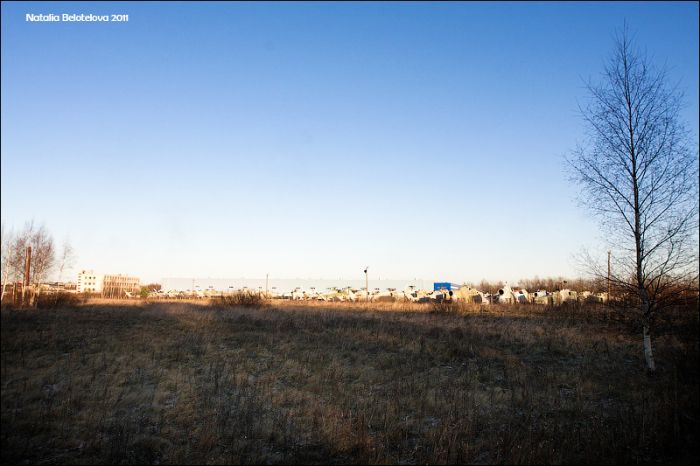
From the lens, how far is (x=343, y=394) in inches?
380

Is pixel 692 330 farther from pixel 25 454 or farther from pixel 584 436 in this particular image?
pixel 25 454

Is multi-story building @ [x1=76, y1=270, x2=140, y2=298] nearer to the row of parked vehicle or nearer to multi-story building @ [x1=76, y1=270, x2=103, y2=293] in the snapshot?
multi-story building @ [x1=76, y1=270, x2=103, y2=293]

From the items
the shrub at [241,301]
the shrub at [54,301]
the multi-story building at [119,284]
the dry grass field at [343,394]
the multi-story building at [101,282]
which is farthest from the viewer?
the multi-story building at [101,282]

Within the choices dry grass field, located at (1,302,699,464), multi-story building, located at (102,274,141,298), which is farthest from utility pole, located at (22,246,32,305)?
multi-story building, located at (102,274,141,298)

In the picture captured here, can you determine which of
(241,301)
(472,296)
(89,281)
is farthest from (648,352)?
(89,281)

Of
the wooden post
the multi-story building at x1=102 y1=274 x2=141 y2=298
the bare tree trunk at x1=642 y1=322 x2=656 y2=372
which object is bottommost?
the multi-story building at x1=102 y1=274 x2=141 y2=298

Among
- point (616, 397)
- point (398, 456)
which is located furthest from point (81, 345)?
point (616, 397)

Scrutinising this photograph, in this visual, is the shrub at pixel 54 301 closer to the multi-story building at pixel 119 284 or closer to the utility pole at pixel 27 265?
the utility pole at pixel 27 265

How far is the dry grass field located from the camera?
6250 mm

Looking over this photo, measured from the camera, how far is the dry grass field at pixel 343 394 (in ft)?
20.5

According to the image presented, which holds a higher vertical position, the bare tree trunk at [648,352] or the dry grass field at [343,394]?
the bare tree trunk at [648,352]

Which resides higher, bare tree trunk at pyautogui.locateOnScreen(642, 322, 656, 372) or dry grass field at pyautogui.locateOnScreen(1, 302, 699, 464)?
bare tree trunk at pyautogui.locateOnScreen(642, 322, 656, 372)

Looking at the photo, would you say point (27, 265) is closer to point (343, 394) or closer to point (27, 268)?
point (27, 268)

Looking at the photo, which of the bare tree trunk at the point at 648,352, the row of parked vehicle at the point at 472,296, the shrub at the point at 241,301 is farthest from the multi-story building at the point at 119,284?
the bare tree trunk at the point at 648,352
